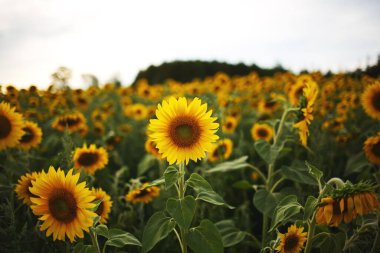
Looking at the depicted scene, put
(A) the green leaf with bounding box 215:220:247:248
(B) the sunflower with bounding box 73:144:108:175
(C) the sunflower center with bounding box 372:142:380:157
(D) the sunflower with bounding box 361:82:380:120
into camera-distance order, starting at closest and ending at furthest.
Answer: (A) the green leaf with bounding box 215:220:247:248, (C) the sunflower center with bounding box 372:142:380:157, (B) the sunflower with bounding box 73:144:108:175, (D) the sunflower with bounding box 361:82:380:120

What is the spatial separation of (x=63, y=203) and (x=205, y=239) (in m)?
0.77

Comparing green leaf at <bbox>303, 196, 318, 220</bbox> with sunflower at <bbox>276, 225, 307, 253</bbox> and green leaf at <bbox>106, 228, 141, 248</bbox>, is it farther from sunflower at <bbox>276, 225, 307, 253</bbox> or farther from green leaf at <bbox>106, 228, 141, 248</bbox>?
green leaf at <bbox>106, 228, 141, 248</bbox>

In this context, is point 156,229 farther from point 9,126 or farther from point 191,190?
point 9,126

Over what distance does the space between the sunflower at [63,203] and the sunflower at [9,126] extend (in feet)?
4.17

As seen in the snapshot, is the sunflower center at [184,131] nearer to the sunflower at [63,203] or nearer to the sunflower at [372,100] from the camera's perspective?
the sunflower at [63,203]

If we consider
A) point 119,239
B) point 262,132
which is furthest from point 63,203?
point 262,132

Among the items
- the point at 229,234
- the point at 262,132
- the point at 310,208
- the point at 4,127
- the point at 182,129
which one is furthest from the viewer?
the point at 262,132

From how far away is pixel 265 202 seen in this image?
2.29m

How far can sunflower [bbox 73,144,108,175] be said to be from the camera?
9.11 feet

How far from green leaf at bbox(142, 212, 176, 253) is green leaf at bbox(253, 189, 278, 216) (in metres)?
0.85

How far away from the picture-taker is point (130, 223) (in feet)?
8.45

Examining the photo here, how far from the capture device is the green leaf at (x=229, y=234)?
2.15 meters

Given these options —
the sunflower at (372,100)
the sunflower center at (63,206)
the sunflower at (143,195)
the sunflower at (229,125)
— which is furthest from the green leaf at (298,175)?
the sunflower at (229,125)

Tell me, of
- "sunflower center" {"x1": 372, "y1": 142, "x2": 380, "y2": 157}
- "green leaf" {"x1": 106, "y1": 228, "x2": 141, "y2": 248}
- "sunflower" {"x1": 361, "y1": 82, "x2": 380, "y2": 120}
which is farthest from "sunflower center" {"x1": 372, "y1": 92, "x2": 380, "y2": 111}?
"green leaf" {"x1": 106, "y1": 228, "x2": 141, "y2": 248}
